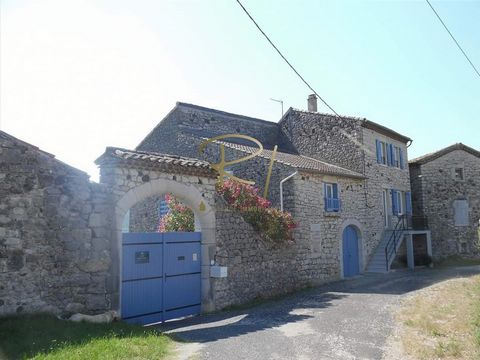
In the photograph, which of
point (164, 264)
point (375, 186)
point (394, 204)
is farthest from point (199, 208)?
point (394, 204)

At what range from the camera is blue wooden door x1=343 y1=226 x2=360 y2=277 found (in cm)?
1570

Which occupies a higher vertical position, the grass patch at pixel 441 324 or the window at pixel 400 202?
the window at pixel 400 202

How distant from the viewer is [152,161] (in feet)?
28.1

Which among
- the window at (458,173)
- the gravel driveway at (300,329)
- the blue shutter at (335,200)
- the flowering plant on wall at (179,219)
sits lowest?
the gravel driveway at (300,329)

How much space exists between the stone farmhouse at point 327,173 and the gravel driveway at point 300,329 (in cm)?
316

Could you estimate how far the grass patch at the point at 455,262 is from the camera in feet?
65.6

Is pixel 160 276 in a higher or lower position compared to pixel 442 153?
lower

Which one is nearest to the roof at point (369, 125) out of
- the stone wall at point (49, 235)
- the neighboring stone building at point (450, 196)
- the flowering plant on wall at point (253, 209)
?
the neighboring stone building at point (450, 196)

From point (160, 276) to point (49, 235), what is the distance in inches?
100

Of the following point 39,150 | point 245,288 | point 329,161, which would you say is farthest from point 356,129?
point 39,150

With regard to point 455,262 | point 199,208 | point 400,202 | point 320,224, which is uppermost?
point 400,202

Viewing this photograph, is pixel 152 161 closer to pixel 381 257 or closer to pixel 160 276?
pixel 160 276

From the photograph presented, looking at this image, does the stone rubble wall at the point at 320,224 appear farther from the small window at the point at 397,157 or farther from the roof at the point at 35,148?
the roof at the point at 35,148

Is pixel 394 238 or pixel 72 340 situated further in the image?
pixel 394 238
